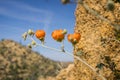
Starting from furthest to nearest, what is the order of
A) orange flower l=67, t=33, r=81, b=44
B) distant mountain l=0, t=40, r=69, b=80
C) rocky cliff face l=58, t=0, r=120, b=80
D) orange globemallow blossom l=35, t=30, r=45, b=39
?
distant mountain l=0, t=40, r=69, b=80, rocky cliff face l=58, t=0, r=120, b=80, orange globemallow blossom l=35, t=30, r=45, b=39, orange flower l=67, t=33, r=81, b=44

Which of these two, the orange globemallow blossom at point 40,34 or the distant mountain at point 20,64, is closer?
the orange globemallow blossom at point 40,34

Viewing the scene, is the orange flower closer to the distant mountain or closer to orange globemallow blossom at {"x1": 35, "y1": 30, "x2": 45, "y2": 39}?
orange globemallow blossom at {"x1": 35, "y1": 30, "x2": 45, "y2": 39}

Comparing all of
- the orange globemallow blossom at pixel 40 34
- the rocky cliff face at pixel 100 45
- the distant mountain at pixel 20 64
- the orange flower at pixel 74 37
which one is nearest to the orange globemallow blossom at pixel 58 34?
the orange flower at pixel 74 37

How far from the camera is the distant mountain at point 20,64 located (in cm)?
3238

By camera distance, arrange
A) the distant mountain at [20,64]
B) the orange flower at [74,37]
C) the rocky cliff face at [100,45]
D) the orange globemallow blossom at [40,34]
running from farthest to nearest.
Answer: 1. the distant mountain at [20,64]
2. the rocky cliff face at [100,45]
3. the orange globemallow blossom at [40,34]
4. the orange flower at [74,37]

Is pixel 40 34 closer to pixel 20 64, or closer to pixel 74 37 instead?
pixel 74 37

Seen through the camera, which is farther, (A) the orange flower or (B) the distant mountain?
(B) the distant mountain

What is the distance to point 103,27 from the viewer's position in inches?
191

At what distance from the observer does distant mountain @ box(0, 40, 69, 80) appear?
3238 cm

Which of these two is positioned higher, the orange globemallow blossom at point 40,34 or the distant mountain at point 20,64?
the orange globemallow blossom at point 40,34

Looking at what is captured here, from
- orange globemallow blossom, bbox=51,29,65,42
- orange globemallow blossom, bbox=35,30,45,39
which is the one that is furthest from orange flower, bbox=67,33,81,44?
orange globemallow blossom, bbox=35,30,45,39

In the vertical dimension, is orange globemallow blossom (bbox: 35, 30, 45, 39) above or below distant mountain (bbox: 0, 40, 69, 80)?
above

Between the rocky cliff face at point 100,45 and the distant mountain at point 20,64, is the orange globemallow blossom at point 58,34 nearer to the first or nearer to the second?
the rocky cliff face at point 100,45

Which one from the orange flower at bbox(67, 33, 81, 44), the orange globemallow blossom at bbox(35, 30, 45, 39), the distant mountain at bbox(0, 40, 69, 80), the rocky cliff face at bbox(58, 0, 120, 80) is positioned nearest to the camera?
the orange flower at bbox(67, 33, 81, 44)
